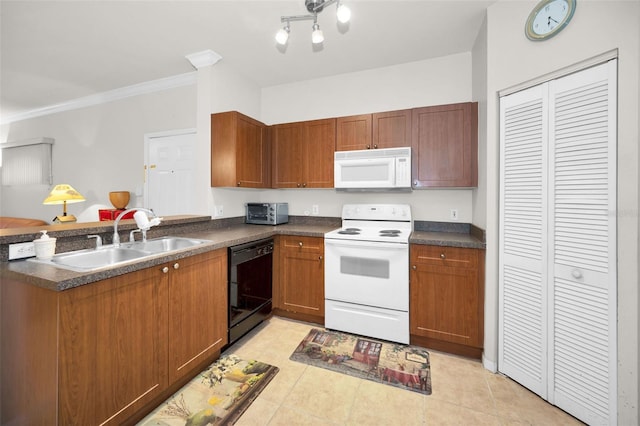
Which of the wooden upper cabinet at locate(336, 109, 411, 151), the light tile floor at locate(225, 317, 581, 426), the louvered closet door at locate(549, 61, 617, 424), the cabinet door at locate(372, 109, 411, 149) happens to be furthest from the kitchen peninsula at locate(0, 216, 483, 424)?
the louvered closet door at locate(549, 61, 617, 424)

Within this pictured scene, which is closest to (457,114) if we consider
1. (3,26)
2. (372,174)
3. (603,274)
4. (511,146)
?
(511,146)

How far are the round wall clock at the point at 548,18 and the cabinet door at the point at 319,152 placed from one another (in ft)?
5.41

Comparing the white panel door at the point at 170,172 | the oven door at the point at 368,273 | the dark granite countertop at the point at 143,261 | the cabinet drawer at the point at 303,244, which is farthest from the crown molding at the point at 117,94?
the oven door at the point at 368,273

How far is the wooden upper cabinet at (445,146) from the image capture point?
231 centimetres

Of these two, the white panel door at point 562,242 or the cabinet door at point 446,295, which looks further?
the cabinet door at point 446,295

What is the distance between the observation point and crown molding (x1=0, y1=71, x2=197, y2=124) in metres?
3.15

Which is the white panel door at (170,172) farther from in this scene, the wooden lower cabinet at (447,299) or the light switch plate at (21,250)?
the wooden lower cabinet at (447,299)

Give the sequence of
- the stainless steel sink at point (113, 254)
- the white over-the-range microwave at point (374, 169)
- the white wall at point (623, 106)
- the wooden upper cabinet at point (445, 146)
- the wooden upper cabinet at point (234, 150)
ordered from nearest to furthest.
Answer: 1. the white wall at point (623, 106)
2. the stainless steel sink at point (113, 254)
3. the wooden upper cabinet at point (445, 146)
4. the white over-the-range microwave at point (374, 169)
5. the wooden upper cabinet at point (234, 150)

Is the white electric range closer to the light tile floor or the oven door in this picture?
the oven door

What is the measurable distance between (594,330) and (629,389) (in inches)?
10.6

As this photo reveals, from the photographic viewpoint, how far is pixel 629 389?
1287 mm

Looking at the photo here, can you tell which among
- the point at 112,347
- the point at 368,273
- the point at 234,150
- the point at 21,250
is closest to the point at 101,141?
the point at 234,150

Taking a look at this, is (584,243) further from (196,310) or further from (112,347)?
(112,347)

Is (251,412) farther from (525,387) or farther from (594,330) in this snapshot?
(594,330)
